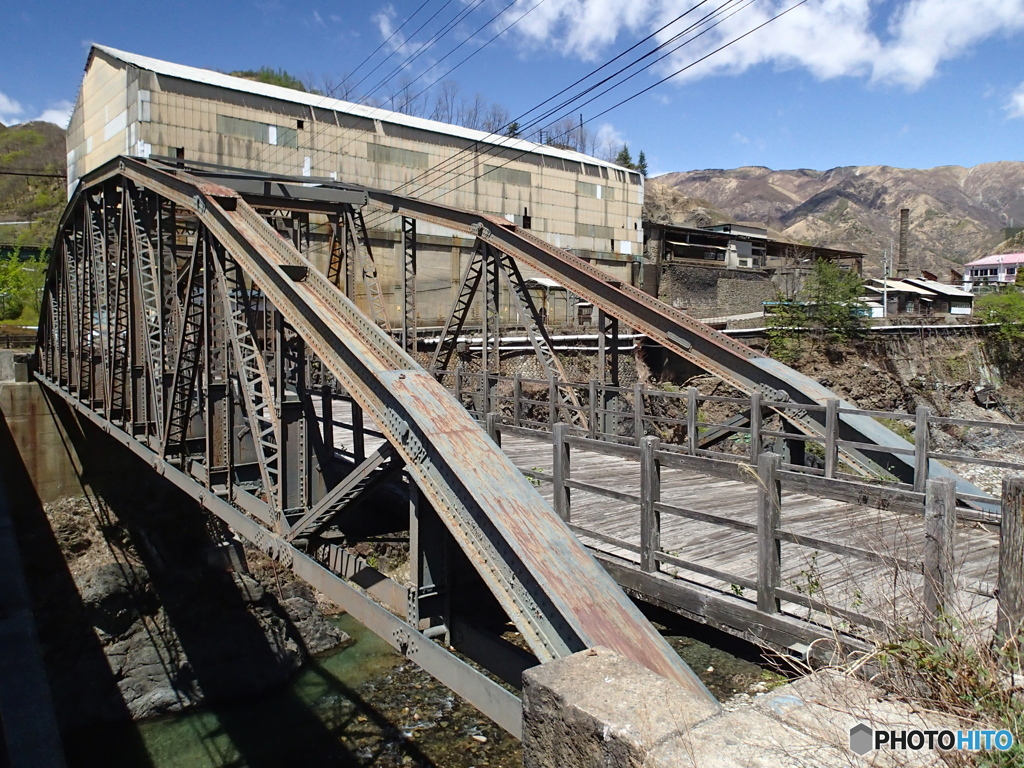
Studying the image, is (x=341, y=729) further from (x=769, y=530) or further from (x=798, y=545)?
(x=769, y=530)

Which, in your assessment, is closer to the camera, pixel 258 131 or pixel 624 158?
pixel 258 131

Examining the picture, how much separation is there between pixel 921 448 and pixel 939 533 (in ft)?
13.3

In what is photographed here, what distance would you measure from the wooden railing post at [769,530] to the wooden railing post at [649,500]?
1018mm

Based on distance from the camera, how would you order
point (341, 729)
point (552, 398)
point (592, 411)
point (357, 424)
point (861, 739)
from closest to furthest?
1. point (861, 739)
2. point (357, 424)
3. point (341, 729)
4. point (592, 411)
5. point (552, 398)

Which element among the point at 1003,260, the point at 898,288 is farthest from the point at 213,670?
the point at 1003,260

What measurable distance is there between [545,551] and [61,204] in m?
62.8

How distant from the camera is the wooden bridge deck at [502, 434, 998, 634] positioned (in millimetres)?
5236

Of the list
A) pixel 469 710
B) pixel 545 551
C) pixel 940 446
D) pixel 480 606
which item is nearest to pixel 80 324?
pixel 469 710

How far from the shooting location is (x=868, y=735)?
8.46ft

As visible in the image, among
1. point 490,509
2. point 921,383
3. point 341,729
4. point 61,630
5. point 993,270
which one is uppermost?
point 993,270

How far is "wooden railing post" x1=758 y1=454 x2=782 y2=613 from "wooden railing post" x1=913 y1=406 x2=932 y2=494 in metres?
3.35

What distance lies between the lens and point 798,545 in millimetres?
6477

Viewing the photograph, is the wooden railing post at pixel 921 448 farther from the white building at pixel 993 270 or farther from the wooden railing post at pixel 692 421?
the white building at pixel 993 270

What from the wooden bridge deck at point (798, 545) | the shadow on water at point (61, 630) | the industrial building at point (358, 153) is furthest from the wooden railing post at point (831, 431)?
the industrial building at point (358, 153)
